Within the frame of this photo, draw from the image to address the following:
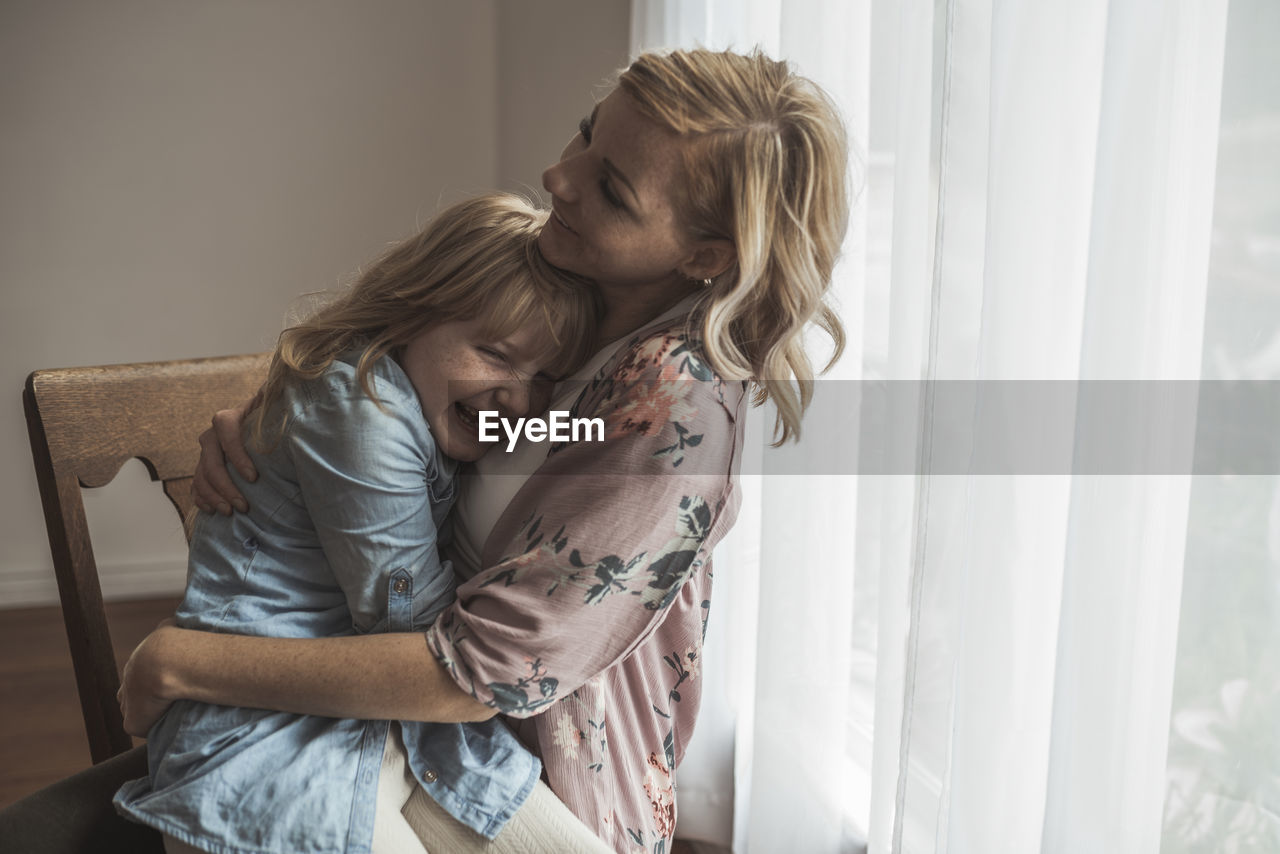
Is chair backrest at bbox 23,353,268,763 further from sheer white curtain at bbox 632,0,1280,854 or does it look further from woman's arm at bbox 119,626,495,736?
sheer white curtain at bbox 632,0,1280,854

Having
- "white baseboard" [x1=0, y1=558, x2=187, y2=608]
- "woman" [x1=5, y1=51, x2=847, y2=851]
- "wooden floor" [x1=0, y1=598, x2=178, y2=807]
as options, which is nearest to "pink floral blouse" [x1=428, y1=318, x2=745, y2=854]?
"woman" [x1=5, y1=51, x2=847, y2=851]

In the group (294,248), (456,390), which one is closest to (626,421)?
(456,390)

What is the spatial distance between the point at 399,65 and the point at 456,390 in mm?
2269

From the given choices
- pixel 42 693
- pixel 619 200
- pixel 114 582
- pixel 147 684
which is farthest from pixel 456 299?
pixel 114 582

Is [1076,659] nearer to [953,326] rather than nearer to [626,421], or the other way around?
[953,326]

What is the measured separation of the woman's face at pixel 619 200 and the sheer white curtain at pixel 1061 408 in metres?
0.33

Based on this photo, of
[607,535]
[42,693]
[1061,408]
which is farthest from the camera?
[42,693]

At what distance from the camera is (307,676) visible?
77cm

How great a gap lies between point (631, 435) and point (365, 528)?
242mm

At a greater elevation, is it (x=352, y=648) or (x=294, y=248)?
(x=294, y=248)

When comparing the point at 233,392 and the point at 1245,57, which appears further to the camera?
the point at 233,392

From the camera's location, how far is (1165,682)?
782mm

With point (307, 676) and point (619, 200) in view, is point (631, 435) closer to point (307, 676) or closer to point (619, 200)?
point (619, 200)

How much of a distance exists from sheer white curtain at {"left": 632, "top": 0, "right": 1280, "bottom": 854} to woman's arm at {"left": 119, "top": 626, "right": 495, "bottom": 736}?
503 millimetres
